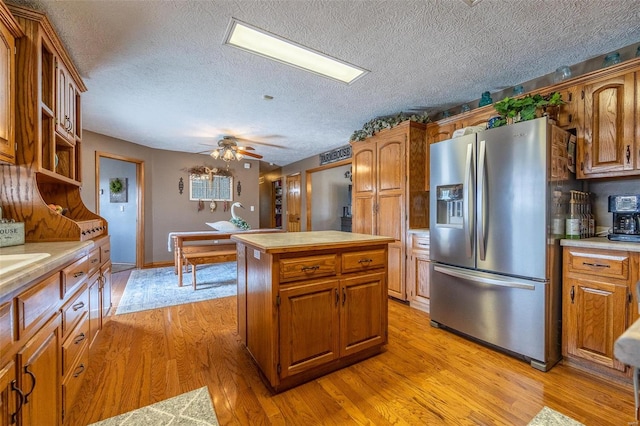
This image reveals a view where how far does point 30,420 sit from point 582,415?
254 cm

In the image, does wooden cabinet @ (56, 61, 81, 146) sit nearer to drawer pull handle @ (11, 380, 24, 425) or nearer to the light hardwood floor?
the light hardwood floor

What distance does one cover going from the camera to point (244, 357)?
2.14 metres

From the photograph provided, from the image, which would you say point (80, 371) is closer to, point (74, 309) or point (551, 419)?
point (74, 309)

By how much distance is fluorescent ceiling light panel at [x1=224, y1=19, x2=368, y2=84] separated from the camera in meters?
1.96

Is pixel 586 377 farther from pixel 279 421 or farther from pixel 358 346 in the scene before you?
pixel 279 421

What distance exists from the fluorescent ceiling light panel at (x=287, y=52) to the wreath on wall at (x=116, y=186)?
4.90 m

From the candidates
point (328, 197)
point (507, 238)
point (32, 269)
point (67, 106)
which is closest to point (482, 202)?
point (507, 238)

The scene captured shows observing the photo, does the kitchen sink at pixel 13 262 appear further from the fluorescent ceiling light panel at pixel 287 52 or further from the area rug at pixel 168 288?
the area rug at pixel 168 288

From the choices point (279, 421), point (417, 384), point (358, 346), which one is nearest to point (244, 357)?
point (279, 421)

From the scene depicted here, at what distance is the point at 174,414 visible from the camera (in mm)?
1530

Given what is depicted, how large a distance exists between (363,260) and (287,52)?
5.64ft

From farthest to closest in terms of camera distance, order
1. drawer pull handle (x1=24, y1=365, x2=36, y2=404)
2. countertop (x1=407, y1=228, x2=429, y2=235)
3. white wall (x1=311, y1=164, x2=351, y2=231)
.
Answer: white wall (x1=311, y1=164, x2=351, y2=231), countertop (x1=407, y1=228, x2=429, y2=235), drawer pull handle (x1=24, y1=365, x2=36, y2=404)

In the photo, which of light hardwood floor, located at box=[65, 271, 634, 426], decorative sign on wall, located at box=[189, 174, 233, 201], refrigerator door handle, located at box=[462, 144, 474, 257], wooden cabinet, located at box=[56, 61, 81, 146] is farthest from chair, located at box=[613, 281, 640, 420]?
decorative sign on wall, located at box=[189, 174, 233, 201]

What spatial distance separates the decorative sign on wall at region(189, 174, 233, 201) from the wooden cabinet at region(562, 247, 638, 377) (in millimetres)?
5814
